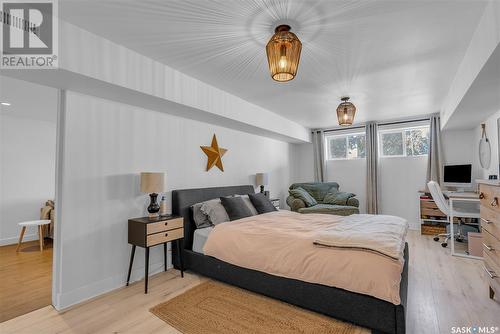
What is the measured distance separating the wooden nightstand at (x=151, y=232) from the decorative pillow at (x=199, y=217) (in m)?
0.29

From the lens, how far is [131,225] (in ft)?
9.46

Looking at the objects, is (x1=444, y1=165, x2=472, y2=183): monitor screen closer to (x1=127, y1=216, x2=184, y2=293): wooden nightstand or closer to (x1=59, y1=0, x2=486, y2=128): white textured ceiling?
(x1=59, y1=0, x2=486, y2=128): white textured ceiling

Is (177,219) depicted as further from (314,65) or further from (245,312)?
(314,65)

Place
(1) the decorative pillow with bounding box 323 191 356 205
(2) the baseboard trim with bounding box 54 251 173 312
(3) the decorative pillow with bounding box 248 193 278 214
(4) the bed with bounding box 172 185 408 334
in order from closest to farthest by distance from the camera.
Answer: (4) the bed with bounding box 172 185 408 334 → (2) the baseboard trim with bounding box 54 251 173 312 → (3) the decorative pillow with bounding box 248 193 278 214 → (1) the decorative pillow with bounding box 323 191 356 205

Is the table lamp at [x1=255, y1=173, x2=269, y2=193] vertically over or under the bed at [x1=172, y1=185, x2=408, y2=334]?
over

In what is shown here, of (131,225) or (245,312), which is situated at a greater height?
(131,225)

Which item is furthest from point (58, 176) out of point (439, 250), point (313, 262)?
point (439, 250)

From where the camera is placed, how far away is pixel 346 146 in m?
6.48

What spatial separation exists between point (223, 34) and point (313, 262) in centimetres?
219

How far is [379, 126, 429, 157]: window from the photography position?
5539mm

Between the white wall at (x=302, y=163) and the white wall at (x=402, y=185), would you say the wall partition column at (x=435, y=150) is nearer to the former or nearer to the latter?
the white wall at (x=402, y=185)

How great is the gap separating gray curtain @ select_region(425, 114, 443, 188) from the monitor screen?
0.30m

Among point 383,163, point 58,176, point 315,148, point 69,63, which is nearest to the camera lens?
point 69,63

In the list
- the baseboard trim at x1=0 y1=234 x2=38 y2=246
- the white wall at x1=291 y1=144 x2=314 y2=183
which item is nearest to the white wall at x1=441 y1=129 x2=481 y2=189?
the white wall at x1=291 y1=144 x2=314 y2=183
